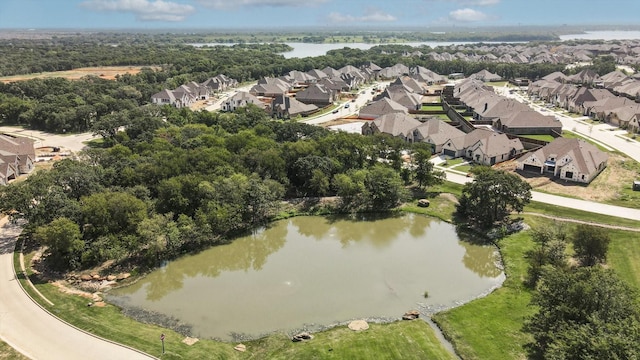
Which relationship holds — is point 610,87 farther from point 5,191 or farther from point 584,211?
point 5,191

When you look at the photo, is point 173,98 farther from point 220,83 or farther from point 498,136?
point 498,136

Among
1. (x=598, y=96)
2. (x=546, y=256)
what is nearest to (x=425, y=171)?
(x=546, y=256)

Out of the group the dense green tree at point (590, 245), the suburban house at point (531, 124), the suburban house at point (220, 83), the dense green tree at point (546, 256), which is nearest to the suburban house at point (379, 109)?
the suburban house at point (531, 124)

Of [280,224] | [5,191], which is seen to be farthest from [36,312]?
[280,224]

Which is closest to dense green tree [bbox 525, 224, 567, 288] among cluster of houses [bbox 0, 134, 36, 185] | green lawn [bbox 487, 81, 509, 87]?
cluster of houses [bbox 0, 134, 36, 185]

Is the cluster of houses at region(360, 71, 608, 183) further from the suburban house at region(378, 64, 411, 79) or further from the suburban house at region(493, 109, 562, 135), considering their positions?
the suburban house at region(378, 64, 411, 79)

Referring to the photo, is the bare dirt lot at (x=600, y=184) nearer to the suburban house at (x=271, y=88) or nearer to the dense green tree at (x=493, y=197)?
the dense green tree at (x=493, y=197)

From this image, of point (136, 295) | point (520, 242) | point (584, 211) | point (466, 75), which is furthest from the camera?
point (466, 75)
